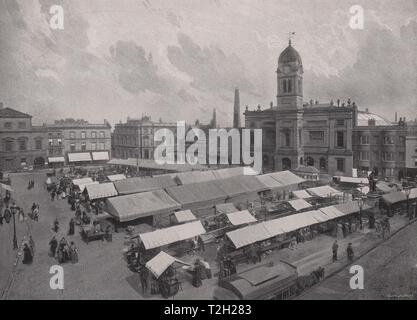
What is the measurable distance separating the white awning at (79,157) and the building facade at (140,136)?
298 inches

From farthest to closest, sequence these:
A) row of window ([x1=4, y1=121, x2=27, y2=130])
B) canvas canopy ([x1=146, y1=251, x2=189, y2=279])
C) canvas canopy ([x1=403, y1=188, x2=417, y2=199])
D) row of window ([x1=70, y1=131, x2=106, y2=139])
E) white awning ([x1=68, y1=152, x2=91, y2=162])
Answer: row of window ([x1=70, y1=131, x2=106, y2=139]) < white awning ([x1=68, y1=152, x2=91, y2=162]) < row of window ([x1=4, y1=121, x2=27, y2=130]) < canvas canopy ([x1=403, y1=188, x2=417, y2=199]) < canvas canopy ([x1=146, y1=251, x2=189, y2=279])

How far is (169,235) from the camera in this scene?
1638 centimetres

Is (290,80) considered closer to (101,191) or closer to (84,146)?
(101,191)

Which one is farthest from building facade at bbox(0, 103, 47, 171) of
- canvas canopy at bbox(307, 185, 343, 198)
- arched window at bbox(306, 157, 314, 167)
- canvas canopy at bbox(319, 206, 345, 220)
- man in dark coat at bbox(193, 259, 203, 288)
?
canvas canopy at bbox(319, 206, 345, 220)

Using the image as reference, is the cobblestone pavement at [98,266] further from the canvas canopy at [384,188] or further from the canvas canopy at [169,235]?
the canvas canopy at [384,188]

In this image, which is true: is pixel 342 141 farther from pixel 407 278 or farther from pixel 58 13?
pixel 58 13

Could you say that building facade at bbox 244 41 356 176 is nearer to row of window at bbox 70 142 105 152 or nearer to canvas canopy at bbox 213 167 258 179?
canvas canopy at bbox 213 167 258 179

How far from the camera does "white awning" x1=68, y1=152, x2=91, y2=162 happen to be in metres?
51.2

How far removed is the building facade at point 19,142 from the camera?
39344 millimetres

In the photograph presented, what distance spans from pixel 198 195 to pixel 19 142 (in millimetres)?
29154

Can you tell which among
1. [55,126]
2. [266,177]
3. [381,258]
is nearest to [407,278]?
[381,258]

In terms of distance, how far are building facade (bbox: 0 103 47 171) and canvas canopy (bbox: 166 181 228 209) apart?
24.7 m

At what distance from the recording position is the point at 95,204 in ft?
81.0
